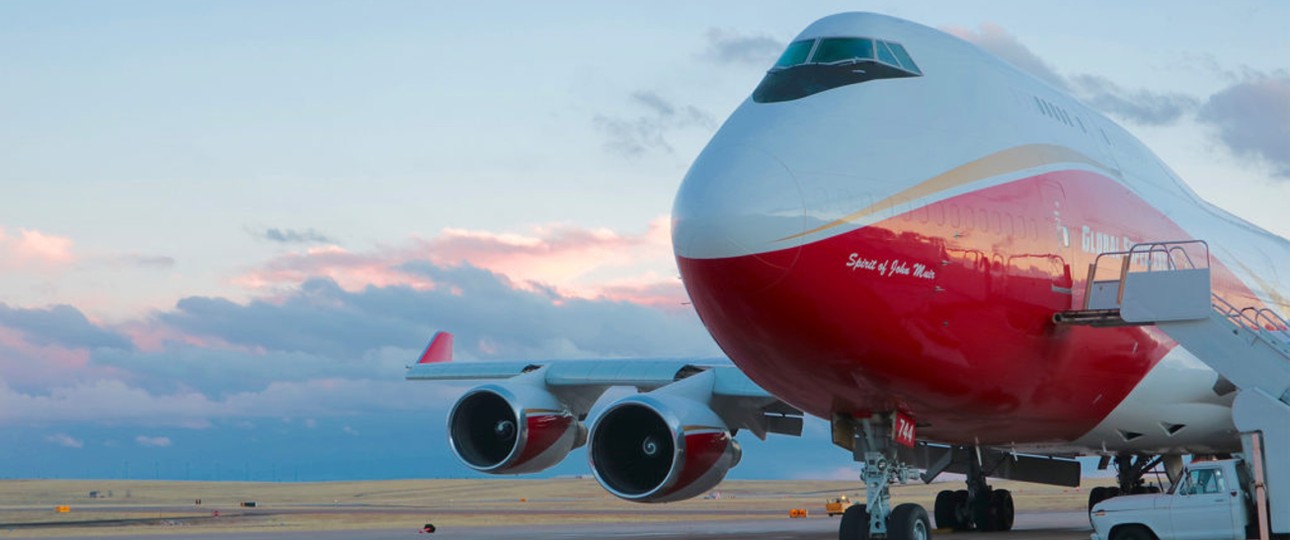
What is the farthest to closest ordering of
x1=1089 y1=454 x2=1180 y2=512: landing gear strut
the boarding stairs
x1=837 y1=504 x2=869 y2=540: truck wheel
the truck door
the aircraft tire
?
the aircraft tire
x1=1089 y1=454 x2=1180 y2=512: landing gear strut
the truck door
the boarding stairs
x1=837 y1=504 x2=869 y2=540: truck wheel

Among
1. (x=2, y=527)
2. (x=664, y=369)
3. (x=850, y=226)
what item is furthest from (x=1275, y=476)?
(x=2, y=527)

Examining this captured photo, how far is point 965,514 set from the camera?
26625mm

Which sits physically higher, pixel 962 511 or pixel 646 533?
pixel 962 511

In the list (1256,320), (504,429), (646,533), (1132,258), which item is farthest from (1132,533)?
(646,533)

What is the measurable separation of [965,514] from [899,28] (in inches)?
472

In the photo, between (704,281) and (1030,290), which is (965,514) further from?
(704,281)

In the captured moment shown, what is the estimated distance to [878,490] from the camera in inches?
648

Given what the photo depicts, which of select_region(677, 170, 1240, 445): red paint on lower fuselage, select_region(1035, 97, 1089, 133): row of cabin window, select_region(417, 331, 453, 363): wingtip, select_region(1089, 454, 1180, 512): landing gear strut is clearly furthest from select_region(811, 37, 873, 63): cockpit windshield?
select_region(417, 331, 453, 363): wingtip

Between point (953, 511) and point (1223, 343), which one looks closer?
point (1223, 343)

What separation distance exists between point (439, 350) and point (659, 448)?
11289 millimetres

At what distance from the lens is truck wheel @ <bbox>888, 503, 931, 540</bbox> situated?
15.9m

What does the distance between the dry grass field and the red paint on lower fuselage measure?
21323mm

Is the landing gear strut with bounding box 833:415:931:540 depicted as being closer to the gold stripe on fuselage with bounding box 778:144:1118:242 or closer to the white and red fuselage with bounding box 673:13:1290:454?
the white and red fuselage with bounding box 673:13:1290:454

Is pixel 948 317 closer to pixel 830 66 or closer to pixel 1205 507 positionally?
pixel 830 66
